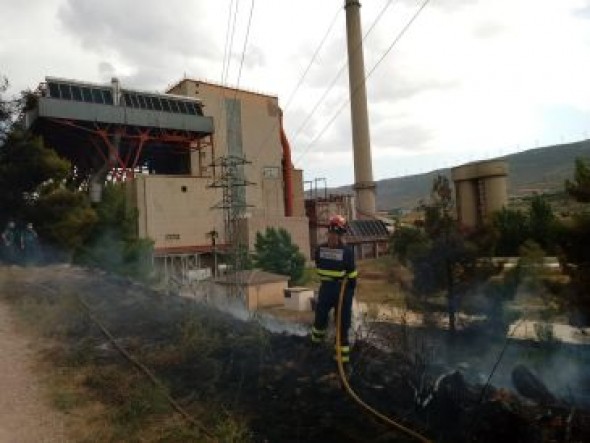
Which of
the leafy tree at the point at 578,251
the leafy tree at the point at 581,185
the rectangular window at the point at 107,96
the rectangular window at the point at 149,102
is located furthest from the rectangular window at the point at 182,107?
the leafy tree at the point at 581,185

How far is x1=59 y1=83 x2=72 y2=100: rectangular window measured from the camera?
41.3 metres

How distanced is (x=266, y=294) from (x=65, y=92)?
23.4 m

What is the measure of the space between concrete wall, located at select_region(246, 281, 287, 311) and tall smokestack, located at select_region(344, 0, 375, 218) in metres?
24.0

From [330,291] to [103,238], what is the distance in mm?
25037

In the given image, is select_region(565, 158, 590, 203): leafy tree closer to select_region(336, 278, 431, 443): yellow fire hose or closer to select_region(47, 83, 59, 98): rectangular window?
select_region(336, 278, 431, 443): yellow fire hose

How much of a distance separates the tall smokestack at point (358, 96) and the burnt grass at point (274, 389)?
42930mm

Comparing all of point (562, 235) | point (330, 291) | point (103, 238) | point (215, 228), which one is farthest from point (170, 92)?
point (330, 291)

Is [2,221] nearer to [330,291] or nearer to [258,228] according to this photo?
[258,228]

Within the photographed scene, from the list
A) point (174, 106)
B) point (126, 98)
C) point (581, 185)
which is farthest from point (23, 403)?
point (174, 106)

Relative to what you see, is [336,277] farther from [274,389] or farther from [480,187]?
[480,187]

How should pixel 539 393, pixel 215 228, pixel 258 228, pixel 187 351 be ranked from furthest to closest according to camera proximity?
1. pixel 258 228
2. pixel 215 228
3. pixel 187 351
4. pixel 539 393

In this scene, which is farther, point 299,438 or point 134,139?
point 134,139

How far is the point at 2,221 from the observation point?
29859 millimetres

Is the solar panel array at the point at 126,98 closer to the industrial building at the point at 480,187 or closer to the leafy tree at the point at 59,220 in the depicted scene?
the leafy tree at the point at 59,220
